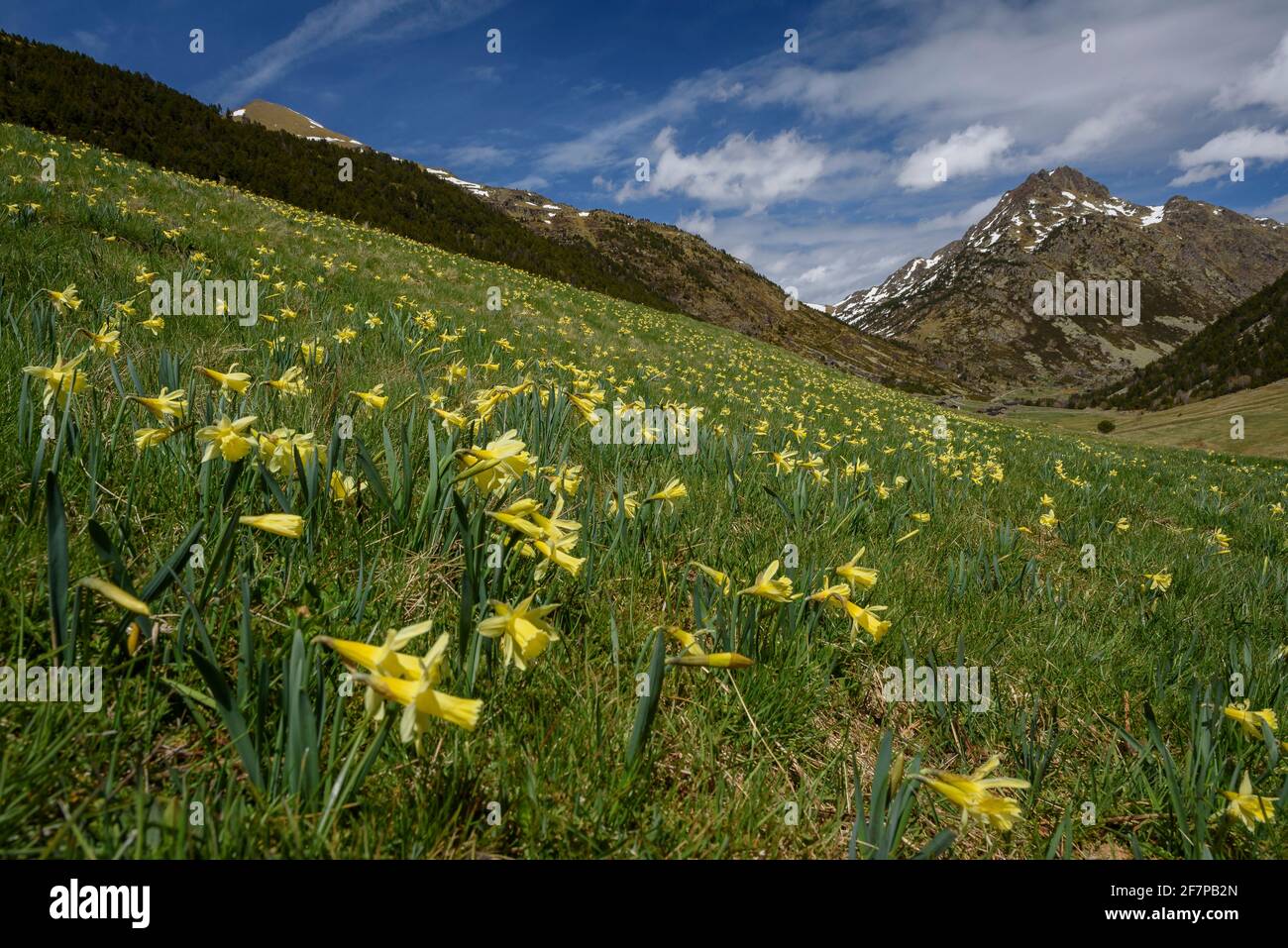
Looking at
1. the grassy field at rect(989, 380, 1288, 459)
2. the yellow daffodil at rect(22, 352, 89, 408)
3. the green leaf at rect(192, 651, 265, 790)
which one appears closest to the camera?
the green leaf at rect(192, 651, 265, 790)

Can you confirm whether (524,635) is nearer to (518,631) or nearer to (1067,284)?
(518,631)

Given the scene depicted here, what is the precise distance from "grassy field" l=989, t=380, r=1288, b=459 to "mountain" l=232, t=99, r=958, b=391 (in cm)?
2669

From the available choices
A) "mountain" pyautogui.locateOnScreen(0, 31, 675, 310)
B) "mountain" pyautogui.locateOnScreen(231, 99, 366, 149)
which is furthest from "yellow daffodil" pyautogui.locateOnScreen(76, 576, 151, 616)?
"mountain" pyautogui.locateOnScreen(231, 99, 366, 149)

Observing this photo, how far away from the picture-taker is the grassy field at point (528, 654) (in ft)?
3.29

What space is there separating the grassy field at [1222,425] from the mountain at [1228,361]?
214 centimetres

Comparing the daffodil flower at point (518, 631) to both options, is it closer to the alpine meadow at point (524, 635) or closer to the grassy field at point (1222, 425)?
the alpine meadow at point (524, 635)

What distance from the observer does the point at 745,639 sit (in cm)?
166

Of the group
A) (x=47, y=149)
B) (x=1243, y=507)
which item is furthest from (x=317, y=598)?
(x=47, y=149)

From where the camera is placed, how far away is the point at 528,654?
3.69 ft

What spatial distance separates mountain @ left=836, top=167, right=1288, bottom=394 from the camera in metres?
144

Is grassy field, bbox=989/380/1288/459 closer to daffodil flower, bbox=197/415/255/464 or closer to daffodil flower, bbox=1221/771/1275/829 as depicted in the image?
daffodil flower, bbox=1221/771/1275/829

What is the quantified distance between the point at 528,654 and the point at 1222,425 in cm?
3702

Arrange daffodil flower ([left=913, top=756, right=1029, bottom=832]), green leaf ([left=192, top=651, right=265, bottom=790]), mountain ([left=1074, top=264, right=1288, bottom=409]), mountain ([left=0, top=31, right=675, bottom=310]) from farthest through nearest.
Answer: mountain ([left=1074, top=264, right=1288, bottom=409])
mountain ([left=0, top=31, right=675, bottom=310])
daffodil flower ([left=913, top=756, right=1029, bottom=832])
green leaf ([left=192, top=651, right=265, bottom=790])
